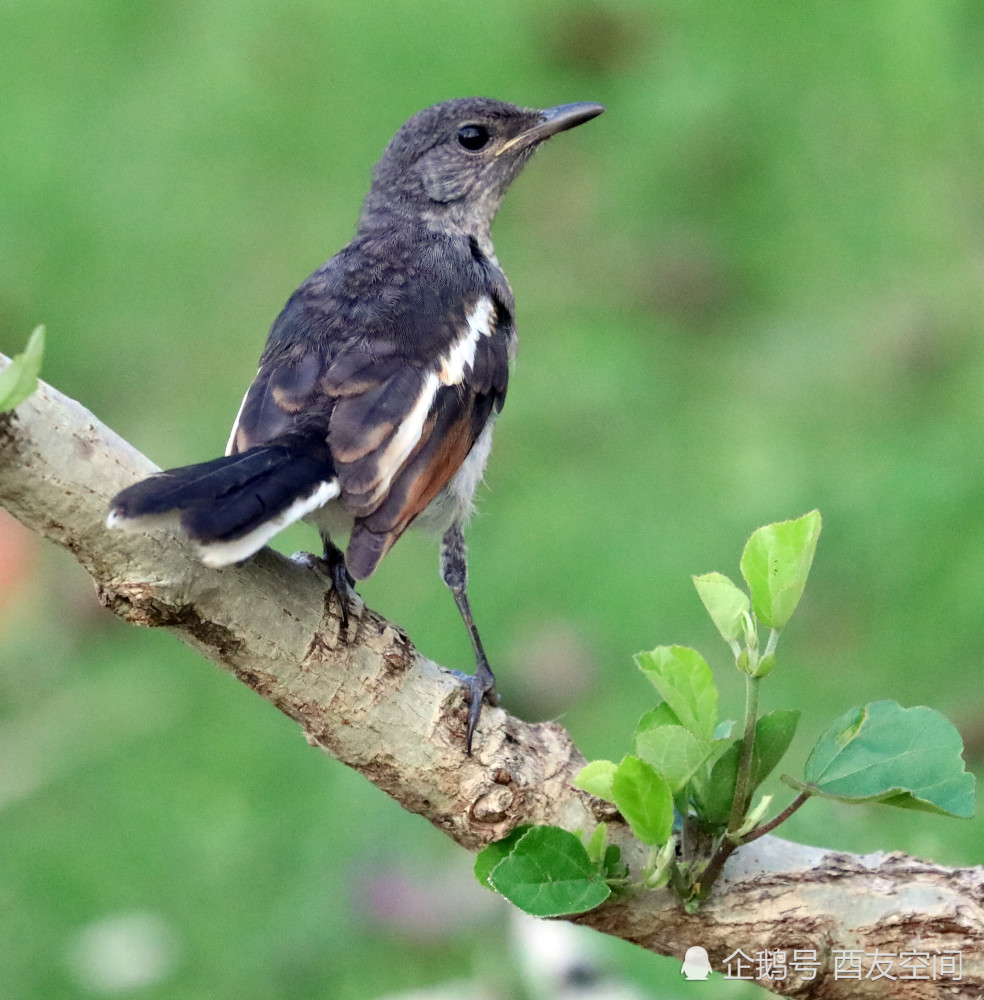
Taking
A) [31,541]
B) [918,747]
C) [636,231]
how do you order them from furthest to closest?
[636,231], [31,541], [918,747]

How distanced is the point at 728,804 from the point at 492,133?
260cm

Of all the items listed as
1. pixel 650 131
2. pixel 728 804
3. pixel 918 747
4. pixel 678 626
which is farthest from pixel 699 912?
pixel 650 131

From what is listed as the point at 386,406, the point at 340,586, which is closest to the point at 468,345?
the point at 386,406

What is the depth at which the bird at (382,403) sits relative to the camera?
229 centimetres

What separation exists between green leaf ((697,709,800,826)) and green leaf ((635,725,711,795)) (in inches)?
3.8

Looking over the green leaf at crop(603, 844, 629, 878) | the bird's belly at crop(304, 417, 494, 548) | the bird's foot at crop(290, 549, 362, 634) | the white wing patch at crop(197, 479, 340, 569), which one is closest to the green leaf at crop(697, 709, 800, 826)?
the green leaf at crop(603, 844, 629, 878)

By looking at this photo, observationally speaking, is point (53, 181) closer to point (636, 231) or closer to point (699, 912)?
point (636, 231)

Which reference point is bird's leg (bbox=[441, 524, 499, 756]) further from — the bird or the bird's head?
the bird's head

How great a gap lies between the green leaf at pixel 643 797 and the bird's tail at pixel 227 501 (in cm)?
65

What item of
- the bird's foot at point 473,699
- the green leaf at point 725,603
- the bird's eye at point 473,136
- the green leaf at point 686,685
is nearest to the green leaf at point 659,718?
the green leaf at point 686,685

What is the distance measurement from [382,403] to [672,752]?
3.39ft

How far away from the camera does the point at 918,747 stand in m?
2.27

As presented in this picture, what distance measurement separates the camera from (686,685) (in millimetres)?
2336

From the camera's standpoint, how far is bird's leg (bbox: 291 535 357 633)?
2443 millimetres
